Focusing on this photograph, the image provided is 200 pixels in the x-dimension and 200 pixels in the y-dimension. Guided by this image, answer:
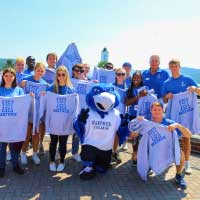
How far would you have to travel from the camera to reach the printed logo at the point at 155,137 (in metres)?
5.30

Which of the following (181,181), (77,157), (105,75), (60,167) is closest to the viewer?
(181,181)

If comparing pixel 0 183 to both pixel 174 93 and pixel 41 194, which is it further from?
pixel 174 93

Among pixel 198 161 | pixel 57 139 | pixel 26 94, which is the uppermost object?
pixel 26 94

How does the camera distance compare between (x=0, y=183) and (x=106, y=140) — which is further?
(x=106, y=140)

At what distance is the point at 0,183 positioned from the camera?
516 cm

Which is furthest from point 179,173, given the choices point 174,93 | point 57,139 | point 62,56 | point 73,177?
point 62,56

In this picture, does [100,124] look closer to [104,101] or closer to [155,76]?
[104,101]

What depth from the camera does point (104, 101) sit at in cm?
538

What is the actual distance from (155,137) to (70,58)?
347cm

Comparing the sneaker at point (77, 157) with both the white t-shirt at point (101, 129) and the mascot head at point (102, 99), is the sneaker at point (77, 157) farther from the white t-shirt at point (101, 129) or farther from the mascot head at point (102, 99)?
the mascot head at point (102, 99)

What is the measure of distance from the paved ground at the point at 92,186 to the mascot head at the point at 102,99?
1230 millimetres

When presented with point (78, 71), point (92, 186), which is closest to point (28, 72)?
point (78, 71)

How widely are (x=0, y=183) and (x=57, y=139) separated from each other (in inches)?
50.8

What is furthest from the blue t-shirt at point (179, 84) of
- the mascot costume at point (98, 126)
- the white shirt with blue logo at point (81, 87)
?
the white shirt with blue logo at point (81, 87)
